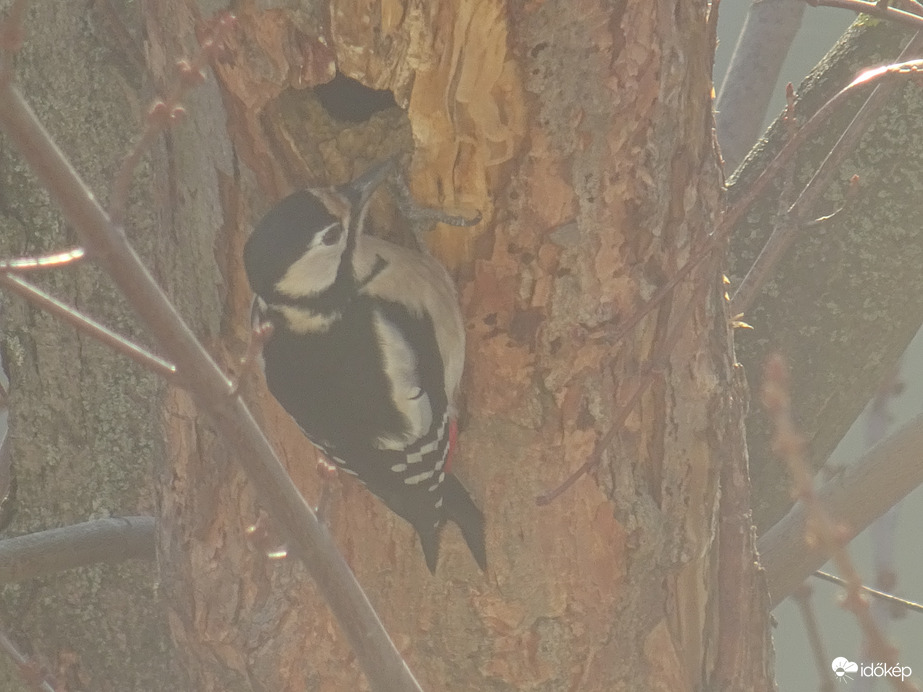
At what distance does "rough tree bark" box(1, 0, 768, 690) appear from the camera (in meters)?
1.67

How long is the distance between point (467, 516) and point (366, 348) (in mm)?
346

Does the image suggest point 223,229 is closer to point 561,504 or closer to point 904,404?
point 561,504

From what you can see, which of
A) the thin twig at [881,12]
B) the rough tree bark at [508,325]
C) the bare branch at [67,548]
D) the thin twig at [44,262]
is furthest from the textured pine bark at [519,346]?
the thin twig at [44,262]

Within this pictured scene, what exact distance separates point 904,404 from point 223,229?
558 cm

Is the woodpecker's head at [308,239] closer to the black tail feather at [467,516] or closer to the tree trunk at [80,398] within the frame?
the tree trunk at [80,398]

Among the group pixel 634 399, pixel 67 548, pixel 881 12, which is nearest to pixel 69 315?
pixel 634 399

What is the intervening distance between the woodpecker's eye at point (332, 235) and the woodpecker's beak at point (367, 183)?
5cm

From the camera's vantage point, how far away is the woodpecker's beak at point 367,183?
1829 mm

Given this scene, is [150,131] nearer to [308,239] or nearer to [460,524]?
[308,239]

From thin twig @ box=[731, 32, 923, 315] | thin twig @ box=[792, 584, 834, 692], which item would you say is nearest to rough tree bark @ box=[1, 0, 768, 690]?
thin twig @ box=[731, 32, 923, 315]

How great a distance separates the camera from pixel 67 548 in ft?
6.50

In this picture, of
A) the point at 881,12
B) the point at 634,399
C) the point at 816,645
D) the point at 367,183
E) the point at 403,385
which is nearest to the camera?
the point at 816,645

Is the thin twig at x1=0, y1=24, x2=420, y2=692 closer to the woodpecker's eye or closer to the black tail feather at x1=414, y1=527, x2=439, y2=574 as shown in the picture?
the black tail feather at x1=414, y1=527, x2=439, y2=574

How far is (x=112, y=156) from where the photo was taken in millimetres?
2127
